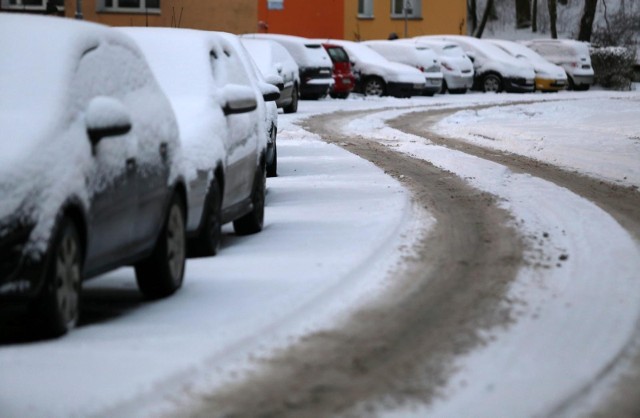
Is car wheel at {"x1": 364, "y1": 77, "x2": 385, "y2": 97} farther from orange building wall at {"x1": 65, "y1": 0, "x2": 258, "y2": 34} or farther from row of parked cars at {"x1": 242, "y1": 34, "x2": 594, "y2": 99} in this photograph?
orange building wall at {"x1": 65, "y1": 0, "x2": 258, "y2": 34}

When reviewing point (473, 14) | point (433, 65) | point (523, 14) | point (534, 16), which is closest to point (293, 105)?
point (433, 65)

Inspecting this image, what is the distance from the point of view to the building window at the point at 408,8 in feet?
188

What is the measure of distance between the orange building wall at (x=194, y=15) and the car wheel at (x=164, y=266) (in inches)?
1294

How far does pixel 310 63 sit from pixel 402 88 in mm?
4739

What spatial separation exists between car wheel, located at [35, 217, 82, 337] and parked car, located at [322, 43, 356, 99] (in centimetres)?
3164

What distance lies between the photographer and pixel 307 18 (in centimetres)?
5144

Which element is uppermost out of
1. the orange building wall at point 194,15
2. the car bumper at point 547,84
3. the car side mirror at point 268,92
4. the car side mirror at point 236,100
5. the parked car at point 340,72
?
the orange building wall at point 194,15

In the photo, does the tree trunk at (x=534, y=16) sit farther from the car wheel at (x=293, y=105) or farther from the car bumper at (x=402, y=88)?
the car wheel at (x=293, y=105)

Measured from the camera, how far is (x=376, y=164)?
1925cm

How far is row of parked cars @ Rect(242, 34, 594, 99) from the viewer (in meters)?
37.6

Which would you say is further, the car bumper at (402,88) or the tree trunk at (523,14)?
the tree trunk at (523,14)

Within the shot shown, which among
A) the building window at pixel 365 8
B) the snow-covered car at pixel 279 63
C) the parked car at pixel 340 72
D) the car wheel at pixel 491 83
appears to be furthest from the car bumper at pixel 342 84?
the building window at pixel 365 8

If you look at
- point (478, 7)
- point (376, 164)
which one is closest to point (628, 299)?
point (376, 164)

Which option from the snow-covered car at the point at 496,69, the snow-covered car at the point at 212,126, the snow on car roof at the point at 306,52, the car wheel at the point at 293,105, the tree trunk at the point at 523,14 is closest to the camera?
the snow-covered car at the point at 212,126
